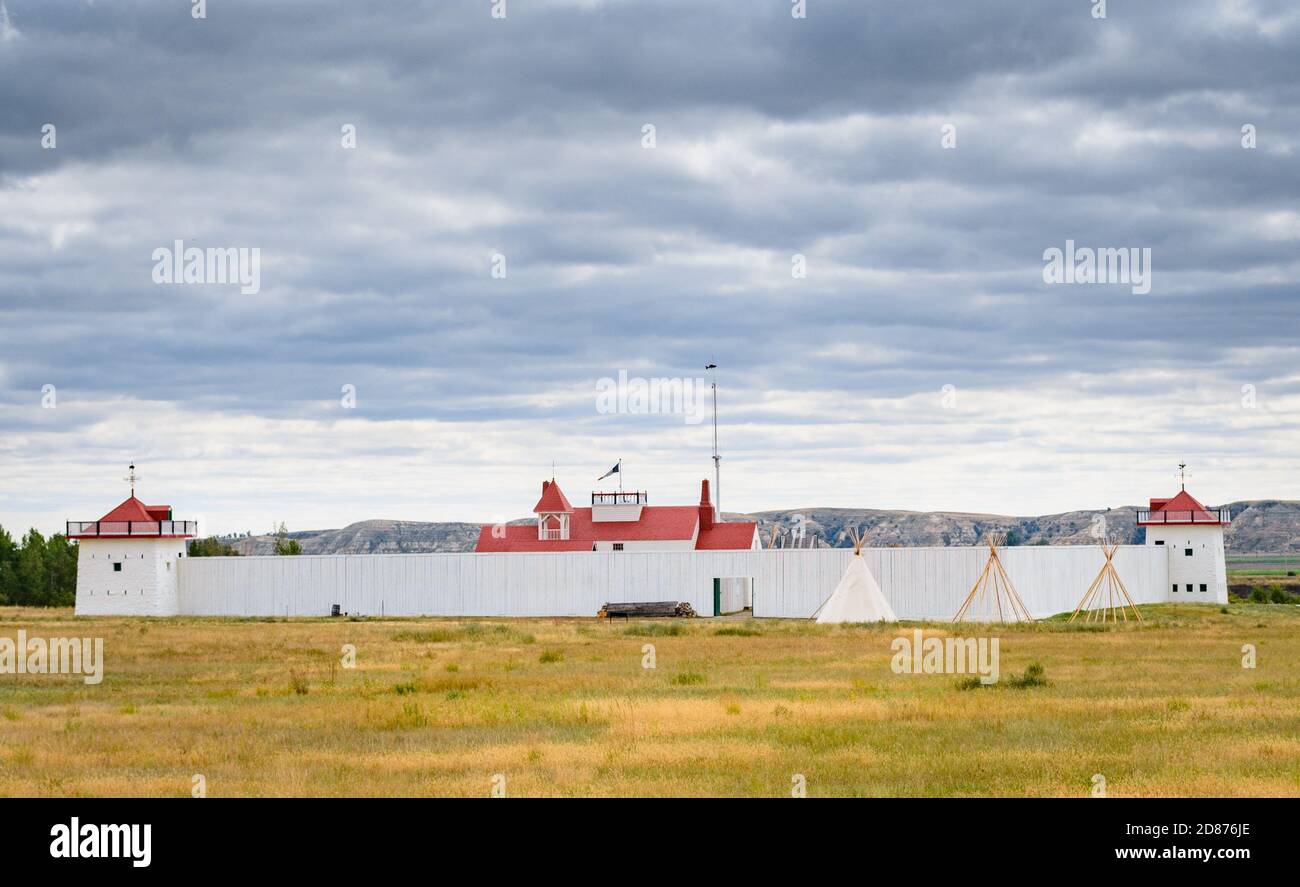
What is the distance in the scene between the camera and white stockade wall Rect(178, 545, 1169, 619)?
62.8 m

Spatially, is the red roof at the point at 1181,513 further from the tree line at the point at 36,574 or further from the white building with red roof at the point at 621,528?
the tree line at the point at 36,574

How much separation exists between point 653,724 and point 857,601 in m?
37.3

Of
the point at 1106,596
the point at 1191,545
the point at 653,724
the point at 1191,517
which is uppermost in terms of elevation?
the point at 1191,517

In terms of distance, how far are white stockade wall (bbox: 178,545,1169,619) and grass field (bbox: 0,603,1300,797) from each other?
80.9ft

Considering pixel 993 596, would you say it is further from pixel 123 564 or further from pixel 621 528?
pixel 123 564

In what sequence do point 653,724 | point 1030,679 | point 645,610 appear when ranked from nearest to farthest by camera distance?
point 653,724 < point 1030,679 < point 645,610

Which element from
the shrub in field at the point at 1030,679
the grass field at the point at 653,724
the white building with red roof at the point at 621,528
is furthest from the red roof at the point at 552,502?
the shrub in field at the point at 1030,679

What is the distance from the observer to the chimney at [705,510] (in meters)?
79.3

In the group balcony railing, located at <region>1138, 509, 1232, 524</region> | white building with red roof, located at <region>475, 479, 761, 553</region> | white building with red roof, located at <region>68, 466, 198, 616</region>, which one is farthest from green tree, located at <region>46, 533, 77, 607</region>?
balcony railing, located at <region>1138, 509, 1232, 524</region>

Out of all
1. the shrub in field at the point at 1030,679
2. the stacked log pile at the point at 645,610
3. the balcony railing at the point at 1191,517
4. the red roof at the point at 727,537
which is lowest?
the shrub in field at the point at 1030,679

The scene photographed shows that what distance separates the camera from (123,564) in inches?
2756

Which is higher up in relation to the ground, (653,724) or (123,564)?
(123,564)

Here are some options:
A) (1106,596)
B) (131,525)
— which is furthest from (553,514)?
(1106,596)
